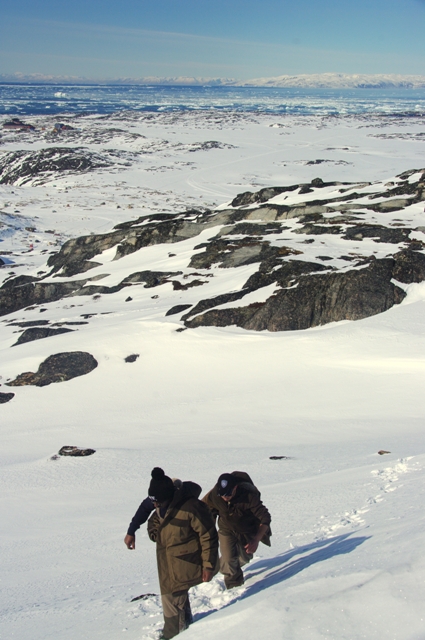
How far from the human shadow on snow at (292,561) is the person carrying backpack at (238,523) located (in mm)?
248

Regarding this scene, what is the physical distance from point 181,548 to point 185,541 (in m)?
0.07

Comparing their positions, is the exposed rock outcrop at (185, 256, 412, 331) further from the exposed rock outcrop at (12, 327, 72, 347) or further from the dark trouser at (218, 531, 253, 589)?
the dark trouser at (218, 531, 253, 589)

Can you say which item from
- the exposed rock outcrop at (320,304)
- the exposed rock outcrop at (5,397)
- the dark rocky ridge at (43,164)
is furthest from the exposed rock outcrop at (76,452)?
the dark rocky ridge at (43,164)

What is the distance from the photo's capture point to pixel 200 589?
4.98m

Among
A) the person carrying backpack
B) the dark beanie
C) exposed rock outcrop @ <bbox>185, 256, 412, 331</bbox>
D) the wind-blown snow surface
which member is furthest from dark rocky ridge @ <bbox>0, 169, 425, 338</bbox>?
the dark beanie

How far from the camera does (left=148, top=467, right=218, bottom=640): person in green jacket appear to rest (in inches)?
168

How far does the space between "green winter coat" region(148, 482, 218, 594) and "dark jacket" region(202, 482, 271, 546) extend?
0.46 meters

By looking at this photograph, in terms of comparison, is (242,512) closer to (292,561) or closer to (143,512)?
(292,561)

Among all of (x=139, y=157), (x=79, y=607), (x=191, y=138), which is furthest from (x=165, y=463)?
(x=191, y=138)

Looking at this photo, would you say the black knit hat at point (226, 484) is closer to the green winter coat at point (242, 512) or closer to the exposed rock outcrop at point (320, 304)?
the green winter coat at point (242, 512)

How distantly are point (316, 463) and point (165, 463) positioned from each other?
291 cm

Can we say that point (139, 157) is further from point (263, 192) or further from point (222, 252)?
point (222, 252)

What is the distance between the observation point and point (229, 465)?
9.45m

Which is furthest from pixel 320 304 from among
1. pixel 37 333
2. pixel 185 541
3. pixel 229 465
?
pixel 185 541
